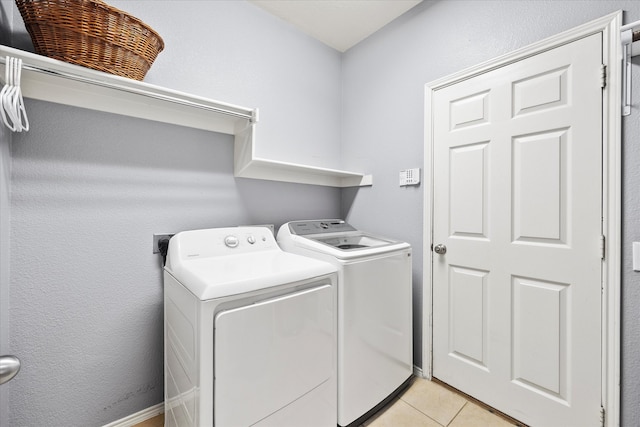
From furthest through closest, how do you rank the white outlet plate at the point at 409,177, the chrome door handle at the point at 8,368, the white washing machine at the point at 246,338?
1. the white outlet plate at the point at 409,177
2. the white washing machine at the point at 246,338
3. the chrome door handle at the point at 8,368

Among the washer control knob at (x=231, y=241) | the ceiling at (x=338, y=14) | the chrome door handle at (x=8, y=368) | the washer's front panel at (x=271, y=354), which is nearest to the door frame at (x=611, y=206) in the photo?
the ceiling at (x=338, y=14)

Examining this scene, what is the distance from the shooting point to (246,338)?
1040mm

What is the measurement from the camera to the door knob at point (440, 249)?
181 cm

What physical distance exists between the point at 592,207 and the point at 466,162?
2.06 ft

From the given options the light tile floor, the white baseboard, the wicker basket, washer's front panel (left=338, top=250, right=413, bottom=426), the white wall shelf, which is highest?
the wicker basket

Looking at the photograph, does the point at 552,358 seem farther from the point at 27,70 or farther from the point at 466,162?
the point at 27,70

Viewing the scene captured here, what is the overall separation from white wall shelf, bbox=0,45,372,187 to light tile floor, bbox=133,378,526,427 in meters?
1.59

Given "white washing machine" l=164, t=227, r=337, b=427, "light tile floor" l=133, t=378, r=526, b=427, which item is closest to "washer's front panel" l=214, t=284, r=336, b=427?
"white washing machine" l=164, t=227, r=337, b=427

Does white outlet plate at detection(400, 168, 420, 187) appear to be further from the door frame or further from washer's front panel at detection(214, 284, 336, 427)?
washer's front panel at detection(214, 284, 336, 427)

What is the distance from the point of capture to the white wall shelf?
1.09m

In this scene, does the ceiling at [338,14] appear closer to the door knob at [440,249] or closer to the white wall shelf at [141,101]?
the white wall shelf at [141,101]

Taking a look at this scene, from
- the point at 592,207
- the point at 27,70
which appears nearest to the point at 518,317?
the point at 592,207

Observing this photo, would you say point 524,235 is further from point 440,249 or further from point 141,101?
point 141,101

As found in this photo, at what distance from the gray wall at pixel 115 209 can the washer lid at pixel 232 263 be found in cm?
24
